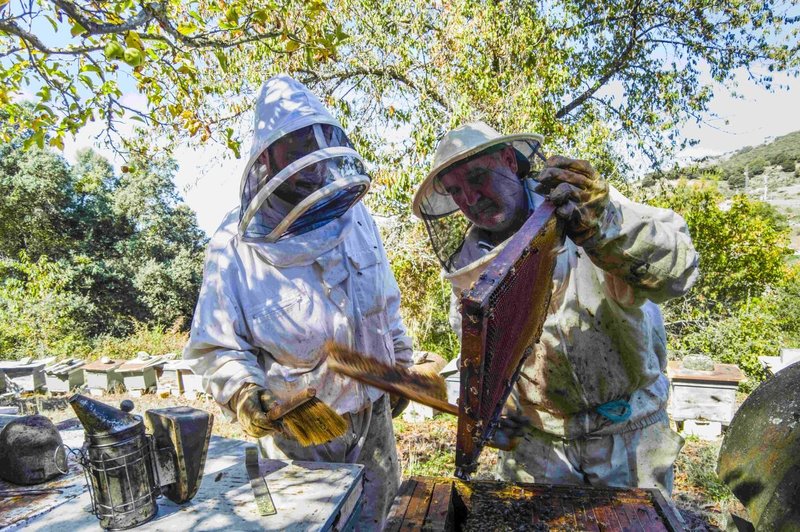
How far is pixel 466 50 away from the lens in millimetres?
7000

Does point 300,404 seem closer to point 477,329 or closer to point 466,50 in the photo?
point 477,329

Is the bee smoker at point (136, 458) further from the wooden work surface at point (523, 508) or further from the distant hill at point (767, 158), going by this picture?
the distant hill at point (767, 158)

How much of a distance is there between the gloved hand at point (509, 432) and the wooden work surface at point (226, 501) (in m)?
0.60

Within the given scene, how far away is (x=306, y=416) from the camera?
194 cm

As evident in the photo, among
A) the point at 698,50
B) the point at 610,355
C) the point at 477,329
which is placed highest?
the point at 698,50

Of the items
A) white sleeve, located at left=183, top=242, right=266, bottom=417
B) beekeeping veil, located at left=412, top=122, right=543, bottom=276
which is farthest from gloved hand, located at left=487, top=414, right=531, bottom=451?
white sleeve, located at left=183, top=242, right=266, bottom=417

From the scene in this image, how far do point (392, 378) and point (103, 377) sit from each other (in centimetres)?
951

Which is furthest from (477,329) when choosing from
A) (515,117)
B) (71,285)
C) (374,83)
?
(71,285)

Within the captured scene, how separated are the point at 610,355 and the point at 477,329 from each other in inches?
42.2

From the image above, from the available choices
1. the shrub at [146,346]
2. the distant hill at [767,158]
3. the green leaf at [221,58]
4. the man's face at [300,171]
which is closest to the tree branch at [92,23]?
the green leaf at [221,58]

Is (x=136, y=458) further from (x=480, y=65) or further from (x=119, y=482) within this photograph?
(x=480, y=65)

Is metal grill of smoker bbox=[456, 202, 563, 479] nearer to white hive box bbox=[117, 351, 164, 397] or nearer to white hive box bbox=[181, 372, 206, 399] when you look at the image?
white hive box bbox=[181, 372, 206, 399]

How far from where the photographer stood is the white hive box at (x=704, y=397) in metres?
5.64

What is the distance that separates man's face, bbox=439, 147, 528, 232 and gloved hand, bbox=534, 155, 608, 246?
39cm
